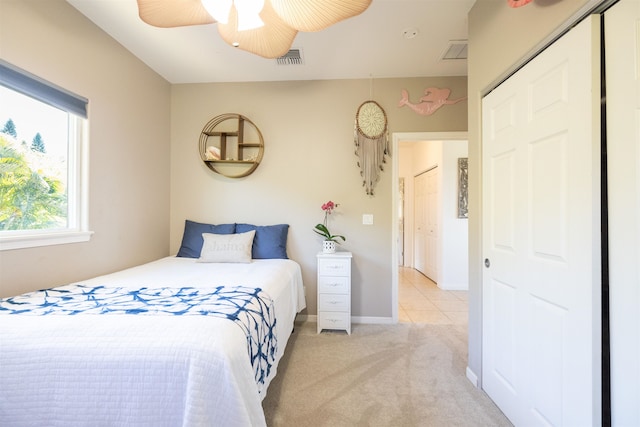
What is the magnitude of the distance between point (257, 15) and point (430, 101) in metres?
2.20

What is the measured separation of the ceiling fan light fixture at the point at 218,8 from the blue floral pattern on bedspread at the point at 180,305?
137cm

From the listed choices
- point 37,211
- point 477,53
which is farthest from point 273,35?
point 37,211

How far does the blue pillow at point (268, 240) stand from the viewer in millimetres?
2668

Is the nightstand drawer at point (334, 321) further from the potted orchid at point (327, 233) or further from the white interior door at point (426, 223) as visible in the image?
the white interior door at point (426, 223)

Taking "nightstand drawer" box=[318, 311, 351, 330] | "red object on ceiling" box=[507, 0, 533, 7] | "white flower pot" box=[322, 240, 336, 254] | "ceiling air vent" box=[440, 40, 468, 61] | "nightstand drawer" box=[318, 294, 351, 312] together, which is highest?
"ceiling air vent" box=[440, 40, 468, 61]

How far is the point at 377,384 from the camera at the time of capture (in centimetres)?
176

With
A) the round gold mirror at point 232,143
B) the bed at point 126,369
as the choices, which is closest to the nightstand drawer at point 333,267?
the round gold mirror at point 232,143

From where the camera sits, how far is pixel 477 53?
69.4 inches

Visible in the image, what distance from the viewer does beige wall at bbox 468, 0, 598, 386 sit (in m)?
1.24

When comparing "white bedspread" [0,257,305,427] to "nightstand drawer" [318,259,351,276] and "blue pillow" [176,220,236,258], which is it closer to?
"nightstand drawer" [318,259,351,276]

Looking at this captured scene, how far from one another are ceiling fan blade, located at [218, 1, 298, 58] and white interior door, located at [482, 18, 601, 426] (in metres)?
1.27

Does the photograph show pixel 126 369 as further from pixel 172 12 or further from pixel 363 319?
pixel 363 319

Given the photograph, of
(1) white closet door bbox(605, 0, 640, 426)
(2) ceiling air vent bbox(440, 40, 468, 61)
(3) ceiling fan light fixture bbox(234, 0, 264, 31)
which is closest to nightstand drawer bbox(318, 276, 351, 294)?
(1) white closet door bbox(605, 0, 640, 426)

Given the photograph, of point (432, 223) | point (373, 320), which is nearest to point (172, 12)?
point (373, 320)
